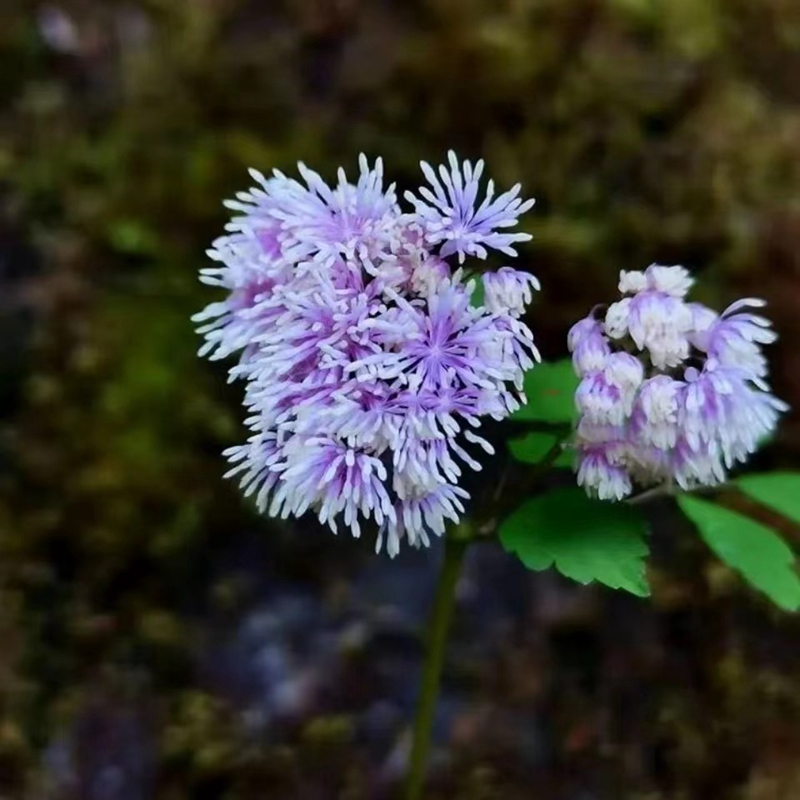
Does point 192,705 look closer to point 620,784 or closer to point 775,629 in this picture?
point 620,784

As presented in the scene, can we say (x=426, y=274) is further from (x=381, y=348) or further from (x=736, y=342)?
(x=736, y=342)

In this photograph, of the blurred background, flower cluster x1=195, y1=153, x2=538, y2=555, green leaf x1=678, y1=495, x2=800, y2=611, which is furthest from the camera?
the blurred background

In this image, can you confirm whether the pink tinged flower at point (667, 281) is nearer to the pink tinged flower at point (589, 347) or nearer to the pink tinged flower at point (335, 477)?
the pink tinged flower at point (589, 347)

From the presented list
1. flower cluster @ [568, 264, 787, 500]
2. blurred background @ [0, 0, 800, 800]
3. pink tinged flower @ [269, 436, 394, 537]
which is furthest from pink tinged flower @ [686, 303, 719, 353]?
blurred background @ [0, 0, 800, 800]

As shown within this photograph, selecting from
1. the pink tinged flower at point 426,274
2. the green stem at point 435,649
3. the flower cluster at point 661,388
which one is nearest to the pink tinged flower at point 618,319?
the flower cluster at point 661,388

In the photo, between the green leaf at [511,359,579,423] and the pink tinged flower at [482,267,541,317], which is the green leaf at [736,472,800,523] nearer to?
the green leaf at [511,359,579,423]

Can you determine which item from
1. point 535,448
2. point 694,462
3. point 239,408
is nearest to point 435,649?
point 535,448
